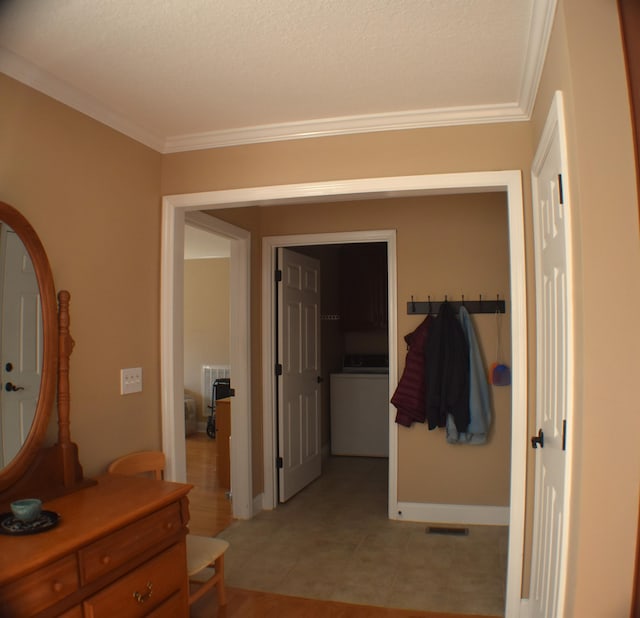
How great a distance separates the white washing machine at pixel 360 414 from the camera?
5863mm

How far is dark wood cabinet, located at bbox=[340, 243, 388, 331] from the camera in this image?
6297 mm

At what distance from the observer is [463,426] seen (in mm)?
3805

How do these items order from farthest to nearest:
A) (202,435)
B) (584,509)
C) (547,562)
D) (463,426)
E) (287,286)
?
(202,435)
(287,286)
(463,426)
(547,562)
(584,509)

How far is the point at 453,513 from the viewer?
13.0 feet

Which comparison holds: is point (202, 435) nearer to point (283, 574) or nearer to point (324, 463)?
point (324, 463)

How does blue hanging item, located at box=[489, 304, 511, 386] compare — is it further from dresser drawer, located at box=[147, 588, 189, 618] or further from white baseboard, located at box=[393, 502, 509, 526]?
dresser drawer, located at box=[147, 588, 189, 618]

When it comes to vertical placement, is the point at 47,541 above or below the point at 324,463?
above

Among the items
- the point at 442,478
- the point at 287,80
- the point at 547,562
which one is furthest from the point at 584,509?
the point at 442,478

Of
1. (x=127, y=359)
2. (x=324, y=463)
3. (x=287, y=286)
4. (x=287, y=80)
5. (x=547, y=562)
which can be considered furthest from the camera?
(x=324, y=463)

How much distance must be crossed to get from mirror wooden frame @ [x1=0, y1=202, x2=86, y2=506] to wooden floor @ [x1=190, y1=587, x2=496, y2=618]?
105cm

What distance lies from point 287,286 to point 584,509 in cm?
317

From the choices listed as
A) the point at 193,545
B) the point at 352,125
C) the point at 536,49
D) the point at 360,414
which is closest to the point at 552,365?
the point at 536,49

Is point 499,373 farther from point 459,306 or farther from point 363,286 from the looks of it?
point 363,286

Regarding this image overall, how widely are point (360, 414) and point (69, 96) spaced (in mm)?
4366
